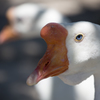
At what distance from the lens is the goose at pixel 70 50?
1.14 m

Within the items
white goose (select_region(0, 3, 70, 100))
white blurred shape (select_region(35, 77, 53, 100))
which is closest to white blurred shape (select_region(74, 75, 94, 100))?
white blurred shape (select_region(35, 77, 53, 100))

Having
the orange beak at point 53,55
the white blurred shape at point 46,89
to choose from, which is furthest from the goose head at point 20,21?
the orange beak at point 53,55

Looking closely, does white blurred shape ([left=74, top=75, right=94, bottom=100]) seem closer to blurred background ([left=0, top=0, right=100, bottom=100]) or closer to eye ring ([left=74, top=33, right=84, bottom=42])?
blurred background ([left=0, top=0, right=100, bottom=100])

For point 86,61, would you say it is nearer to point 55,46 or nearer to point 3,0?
point 55,46

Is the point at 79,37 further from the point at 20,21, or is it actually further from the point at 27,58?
the point at 27,58

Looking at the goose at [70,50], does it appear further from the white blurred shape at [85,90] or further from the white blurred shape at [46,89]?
the white blurred shape at [46,89]

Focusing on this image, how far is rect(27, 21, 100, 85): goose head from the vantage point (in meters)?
1.14

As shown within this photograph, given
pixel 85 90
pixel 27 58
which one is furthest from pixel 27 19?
pixel 85 90

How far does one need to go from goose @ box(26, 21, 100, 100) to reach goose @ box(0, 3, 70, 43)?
1.28 meters

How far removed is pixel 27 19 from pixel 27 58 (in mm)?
811

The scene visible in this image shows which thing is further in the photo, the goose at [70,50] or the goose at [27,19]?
the goose at [27,19]

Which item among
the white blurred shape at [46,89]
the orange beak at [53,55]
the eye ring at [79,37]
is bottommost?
the white blurred shape at [46,89]

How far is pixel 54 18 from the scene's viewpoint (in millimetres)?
2449

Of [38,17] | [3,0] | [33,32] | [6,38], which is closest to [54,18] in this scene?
[38,17]
